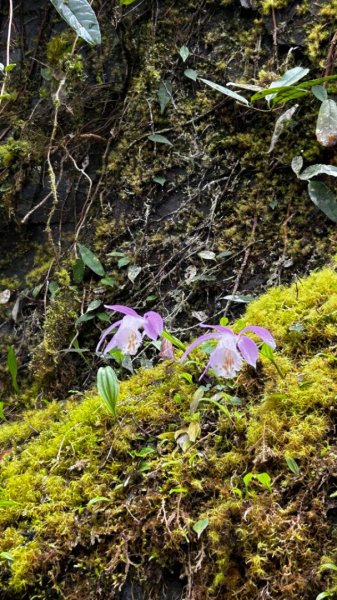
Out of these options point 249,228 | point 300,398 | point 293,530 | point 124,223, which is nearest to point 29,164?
point 124,223

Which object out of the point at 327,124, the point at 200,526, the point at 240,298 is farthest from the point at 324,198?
the point at 200,526

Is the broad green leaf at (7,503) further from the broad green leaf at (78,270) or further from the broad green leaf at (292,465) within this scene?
the broad green leaf at (78,270)

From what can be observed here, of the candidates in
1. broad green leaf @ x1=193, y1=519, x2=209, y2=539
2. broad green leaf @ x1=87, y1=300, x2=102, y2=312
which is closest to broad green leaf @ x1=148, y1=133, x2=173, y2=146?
broad green leaf @ x1=87, y1=300, x2=102, y2=312

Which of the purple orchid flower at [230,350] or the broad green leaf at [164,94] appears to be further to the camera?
the broad green leaf at [164,94]

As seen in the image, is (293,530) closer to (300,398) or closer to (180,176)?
(300,398)

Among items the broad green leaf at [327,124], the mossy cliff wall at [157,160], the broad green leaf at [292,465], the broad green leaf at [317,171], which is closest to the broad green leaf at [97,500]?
the broad green leaf at [292,465]

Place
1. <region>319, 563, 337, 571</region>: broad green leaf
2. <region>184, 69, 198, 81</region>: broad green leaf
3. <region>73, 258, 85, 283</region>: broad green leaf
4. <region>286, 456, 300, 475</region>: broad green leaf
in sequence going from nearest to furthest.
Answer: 1. <region>319, 563, 337, 571</region>: broad green leaf
2. <region>286, 456, 300, 475</region>: broad green leaf
3. <region>73, 258, 85, 283</region>: broad green leaf
4. <region>184, 69, 198, 81</region>: broad green leaf

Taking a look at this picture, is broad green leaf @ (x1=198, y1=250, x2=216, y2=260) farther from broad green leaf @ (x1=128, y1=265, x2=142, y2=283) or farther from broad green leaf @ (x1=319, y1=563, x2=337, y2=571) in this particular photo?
broad green leaf @ (x1=319, y1=563, x2=337, y2=571)
